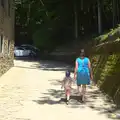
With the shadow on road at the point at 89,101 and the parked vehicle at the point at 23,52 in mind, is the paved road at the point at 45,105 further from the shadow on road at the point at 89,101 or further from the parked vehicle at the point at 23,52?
the parked vehicle at the point at 23,52

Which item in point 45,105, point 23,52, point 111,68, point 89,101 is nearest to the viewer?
point 45,105

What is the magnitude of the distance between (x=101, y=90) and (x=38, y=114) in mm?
5015

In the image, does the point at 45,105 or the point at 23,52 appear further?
the point at 23,52

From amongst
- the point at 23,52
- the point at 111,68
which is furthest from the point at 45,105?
the point at 23,52

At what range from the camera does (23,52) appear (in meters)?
36.8

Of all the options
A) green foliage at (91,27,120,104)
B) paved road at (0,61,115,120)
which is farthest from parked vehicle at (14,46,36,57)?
paved road at (0,61,115,120)

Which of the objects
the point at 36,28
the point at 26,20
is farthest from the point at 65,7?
the point at 26,20

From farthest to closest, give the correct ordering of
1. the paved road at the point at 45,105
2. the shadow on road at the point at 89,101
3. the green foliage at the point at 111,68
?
1. the green foliage at the point at 111,68
2. the shadow on road at the point at 89,101
3. the paved road at the point at 45,105

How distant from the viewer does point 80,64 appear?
11.1 meters

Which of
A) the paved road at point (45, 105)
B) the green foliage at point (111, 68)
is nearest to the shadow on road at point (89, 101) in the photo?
the paved road at point (45, 105)

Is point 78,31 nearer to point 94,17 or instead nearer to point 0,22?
point 94,17

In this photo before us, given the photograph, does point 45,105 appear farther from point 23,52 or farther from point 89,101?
point 23,52

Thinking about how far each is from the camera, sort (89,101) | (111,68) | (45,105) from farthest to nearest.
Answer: (111,68), (89,101), (45,105)

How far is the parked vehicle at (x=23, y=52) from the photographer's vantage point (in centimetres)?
3625
